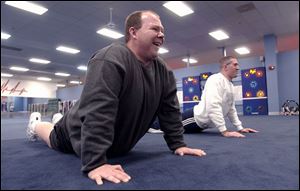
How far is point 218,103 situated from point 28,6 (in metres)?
5.05

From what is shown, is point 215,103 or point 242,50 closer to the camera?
point 215,103

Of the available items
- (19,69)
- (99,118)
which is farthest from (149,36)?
(19,69)

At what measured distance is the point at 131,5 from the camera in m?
5.41

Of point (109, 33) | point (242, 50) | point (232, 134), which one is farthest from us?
point (242, 50)

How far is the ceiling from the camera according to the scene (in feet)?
18.0

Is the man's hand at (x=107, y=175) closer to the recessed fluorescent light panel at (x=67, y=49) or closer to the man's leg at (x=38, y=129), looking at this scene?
the man's leg at (x=38, y=129)

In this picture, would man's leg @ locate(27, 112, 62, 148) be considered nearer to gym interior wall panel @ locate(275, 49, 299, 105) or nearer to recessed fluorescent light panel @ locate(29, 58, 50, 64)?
gym interior wall panel @ locate(275, 49, 299, 105)

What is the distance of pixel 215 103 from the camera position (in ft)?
6.95

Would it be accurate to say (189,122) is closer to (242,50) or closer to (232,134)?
(232,134)

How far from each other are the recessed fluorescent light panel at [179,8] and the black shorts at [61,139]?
459 centimetres

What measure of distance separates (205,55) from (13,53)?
8.09 meters

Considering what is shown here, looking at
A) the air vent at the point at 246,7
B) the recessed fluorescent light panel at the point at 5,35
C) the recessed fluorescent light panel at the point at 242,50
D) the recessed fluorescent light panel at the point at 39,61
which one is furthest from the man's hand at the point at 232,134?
the recessed fluorescent light panel at the point at 39,61

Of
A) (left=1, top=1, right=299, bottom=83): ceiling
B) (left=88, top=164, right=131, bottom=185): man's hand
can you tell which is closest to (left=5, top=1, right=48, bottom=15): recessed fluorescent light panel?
(left=1, top=1, right=299, bottom=83): ceiling

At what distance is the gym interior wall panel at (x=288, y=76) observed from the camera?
7.44 metres
